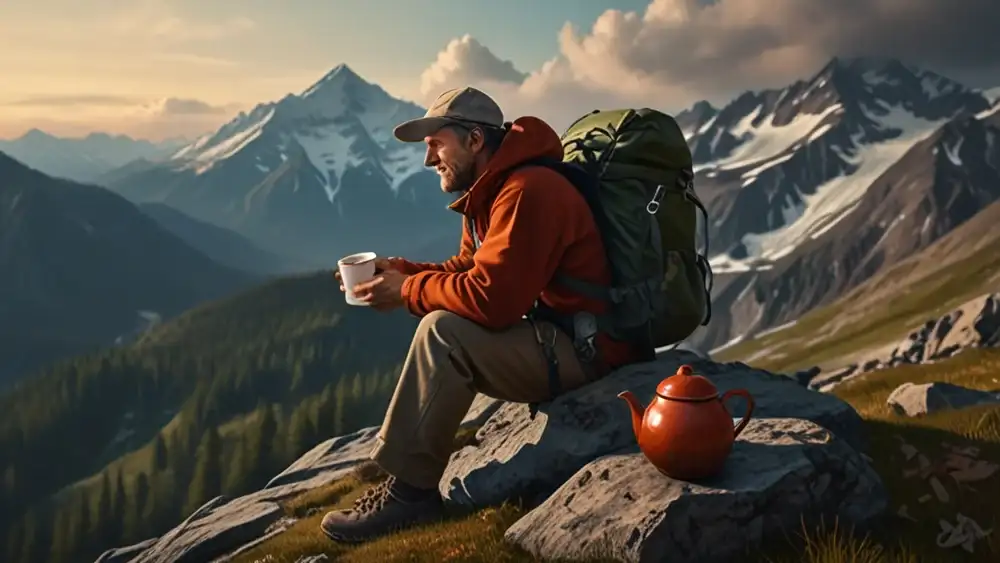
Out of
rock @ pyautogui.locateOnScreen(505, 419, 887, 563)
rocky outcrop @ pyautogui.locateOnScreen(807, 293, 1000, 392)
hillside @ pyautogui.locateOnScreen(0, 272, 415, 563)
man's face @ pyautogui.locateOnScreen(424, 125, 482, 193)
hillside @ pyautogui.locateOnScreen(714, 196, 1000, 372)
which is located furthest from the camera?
hillside @ pyautogui.locateOnScreen(714, 196, 1000, 372)

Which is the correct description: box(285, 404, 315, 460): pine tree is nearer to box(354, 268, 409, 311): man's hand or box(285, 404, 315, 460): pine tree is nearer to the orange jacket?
box(354, 268, 409, 311): man's hand

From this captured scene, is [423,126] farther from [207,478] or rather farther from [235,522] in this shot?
[207,478]

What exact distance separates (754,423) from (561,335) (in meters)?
2.42

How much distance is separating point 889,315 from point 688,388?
7115 inches

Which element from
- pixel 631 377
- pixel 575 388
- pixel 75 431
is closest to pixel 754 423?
pixel 631 377

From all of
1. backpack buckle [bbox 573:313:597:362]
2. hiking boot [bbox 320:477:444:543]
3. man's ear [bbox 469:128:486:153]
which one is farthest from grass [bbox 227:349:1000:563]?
man's ear [bbox 469:128:486:153]

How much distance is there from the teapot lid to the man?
1.60m

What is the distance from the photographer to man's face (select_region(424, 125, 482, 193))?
322 inches

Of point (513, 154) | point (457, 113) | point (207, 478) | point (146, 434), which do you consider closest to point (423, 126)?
point (457, 113)

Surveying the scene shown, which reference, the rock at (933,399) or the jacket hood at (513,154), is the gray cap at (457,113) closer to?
the jacket hood at (513,154)

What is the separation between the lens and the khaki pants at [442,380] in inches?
312

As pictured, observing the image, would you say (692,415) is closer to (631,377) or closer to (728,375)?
(631,377)

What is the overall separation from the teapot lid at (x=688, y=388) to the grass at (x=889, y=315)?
5807 inches

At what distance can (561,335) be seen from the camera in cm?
855
